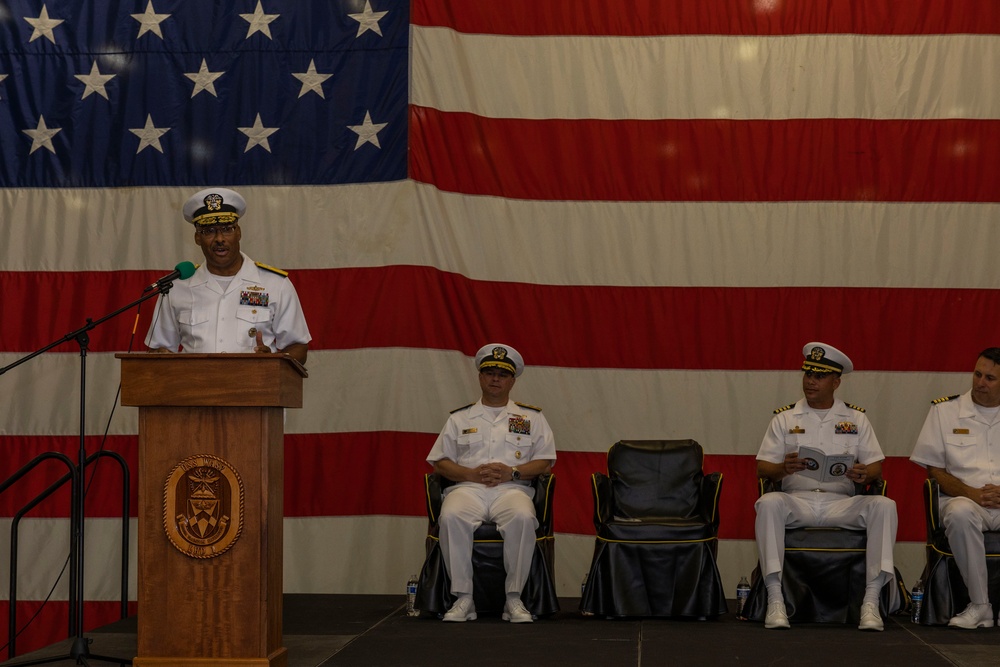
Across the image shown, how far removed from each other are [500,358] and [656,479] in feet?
3.07

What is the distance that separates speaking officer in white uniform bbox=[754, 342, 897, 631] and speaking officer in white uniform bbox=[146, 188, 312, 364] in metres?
2.16

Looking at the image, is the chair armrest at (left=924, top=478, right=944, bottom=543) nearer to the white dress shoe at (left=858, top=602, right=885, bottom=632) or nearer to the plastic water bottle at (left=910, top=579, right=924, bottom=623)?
the plastic water bottle at (left=910, top=579, right=924, bottom=623)

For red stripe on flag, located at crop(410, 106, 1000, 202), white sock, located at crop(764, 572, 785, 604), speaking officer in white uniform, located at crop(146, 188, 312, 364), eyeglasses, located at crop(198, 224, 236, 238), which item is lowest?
white sock, located at crop(764, 572, 785, 604)

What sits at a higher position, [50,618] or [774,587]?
[774,587]

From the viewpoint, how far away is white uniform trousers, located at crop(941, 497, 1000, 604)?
4852 millimetres

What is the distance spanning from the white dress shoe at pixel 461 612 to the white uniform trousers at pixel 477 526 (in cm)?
4

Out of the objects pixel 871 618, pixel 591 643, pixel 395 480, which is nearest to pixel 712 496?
pixel 871 618

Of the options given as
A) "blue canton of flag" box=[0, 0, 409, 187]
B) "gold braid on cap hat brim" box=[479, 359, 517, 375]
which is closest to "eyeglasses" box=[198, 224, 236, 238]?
"gold braid on cap hat brim" box=[479, 359, 517, 375]

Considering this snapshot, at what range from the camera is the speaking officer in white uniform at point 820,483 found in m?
4.94

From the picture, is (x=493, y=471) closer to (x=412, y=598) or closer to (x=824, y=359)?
(x=412, y=598)

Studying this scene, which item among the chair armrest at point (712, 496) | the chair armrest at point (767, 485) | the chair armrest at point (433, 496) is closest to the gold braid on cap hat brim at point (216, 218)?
the chair armrest at point (433, 496)

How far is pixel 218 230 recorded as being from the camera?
14.5 feet

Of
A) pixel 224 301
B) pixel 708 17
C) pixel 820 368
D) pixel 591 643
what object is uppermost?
pixel 708 17

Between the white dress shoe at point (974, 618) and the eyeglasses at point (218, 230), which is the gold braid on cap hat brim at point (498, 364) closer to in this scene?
the eyeglasses at point (218, 230)
